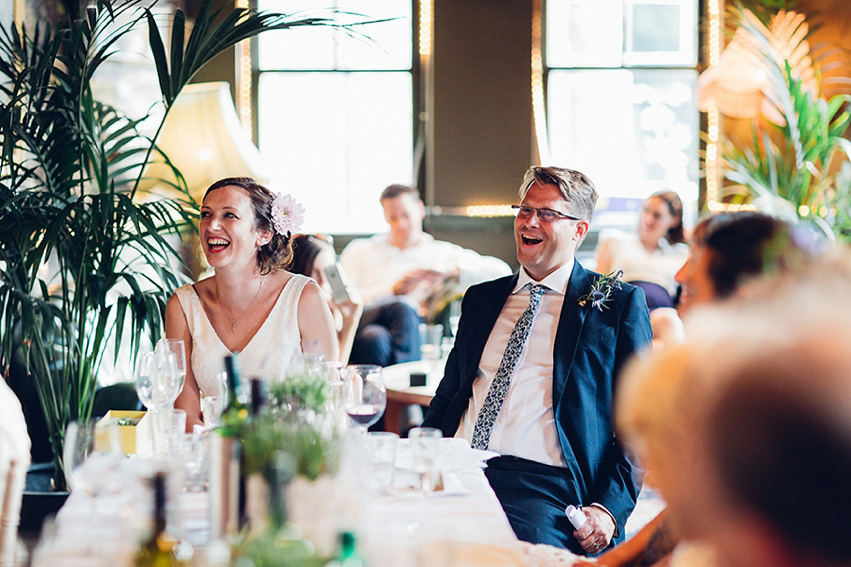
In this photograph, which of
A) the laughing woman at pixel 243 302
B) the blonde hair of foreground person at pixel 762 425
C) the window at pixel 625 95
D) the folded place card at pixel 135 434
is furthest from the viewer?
the window at pixel 625 95

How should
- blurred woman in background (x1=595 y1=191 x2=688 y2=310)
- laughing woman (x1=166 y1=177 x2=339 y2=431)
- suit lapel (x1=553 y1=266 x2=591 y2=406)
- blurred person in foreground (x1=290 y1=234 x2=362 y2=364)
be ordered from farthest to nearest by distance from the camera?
1. blurred woman in background (x1=595 y1=191 x2=688 y2=310)
2. blurred person in foreground (x1=290 y1=234 x2=362 y2=364)
3. laughing woman (x1=166 y1=177 x2=339 y2=431)
4. suit lapel (x1=553 y1=266 x2=591 y2=406)

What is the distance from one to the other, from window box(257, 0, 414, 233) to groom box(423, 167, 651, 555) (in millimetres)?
4325

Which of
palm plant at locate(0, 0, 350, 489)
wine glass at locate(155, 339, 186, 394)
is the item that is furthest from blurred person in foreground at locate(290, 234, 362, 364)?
wine glass at locate(155, 339, 186, 394)

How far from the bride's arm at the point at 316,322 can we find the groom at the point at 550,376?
42 cm

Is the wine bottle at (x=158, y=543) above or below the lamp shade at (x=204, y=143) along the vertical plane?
below

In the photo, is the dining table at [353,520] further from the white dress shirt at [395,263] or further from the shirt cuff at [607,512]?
the white dress shirt at [395,263]

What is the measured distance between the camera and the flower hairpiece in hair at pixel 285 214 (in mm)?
2930

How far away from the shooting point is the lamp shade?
15.4ft

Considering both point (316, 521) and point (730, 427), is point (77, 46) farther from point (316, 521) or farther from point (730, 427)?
point (730, 427)

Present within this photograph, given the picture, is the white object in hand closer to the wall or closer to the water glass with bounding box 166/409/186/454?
the water glass with bounding box 166/409/186/454

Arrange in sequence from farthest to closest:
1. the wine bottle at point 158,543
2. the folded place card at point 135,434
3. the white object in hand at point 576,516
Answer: the white object in hand at point 576,516 → the folded place card at point 135,434 → the wine bottle at point 158,543

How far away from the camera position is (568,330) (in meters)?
2.53

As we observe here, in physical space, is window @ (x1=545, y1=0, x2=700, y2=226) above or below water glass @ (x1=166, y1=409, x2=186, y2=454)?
above

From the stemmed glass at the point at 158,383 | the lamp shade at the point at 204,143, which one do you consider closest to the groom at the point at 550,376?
the stemmed glass at the point at 158,383
